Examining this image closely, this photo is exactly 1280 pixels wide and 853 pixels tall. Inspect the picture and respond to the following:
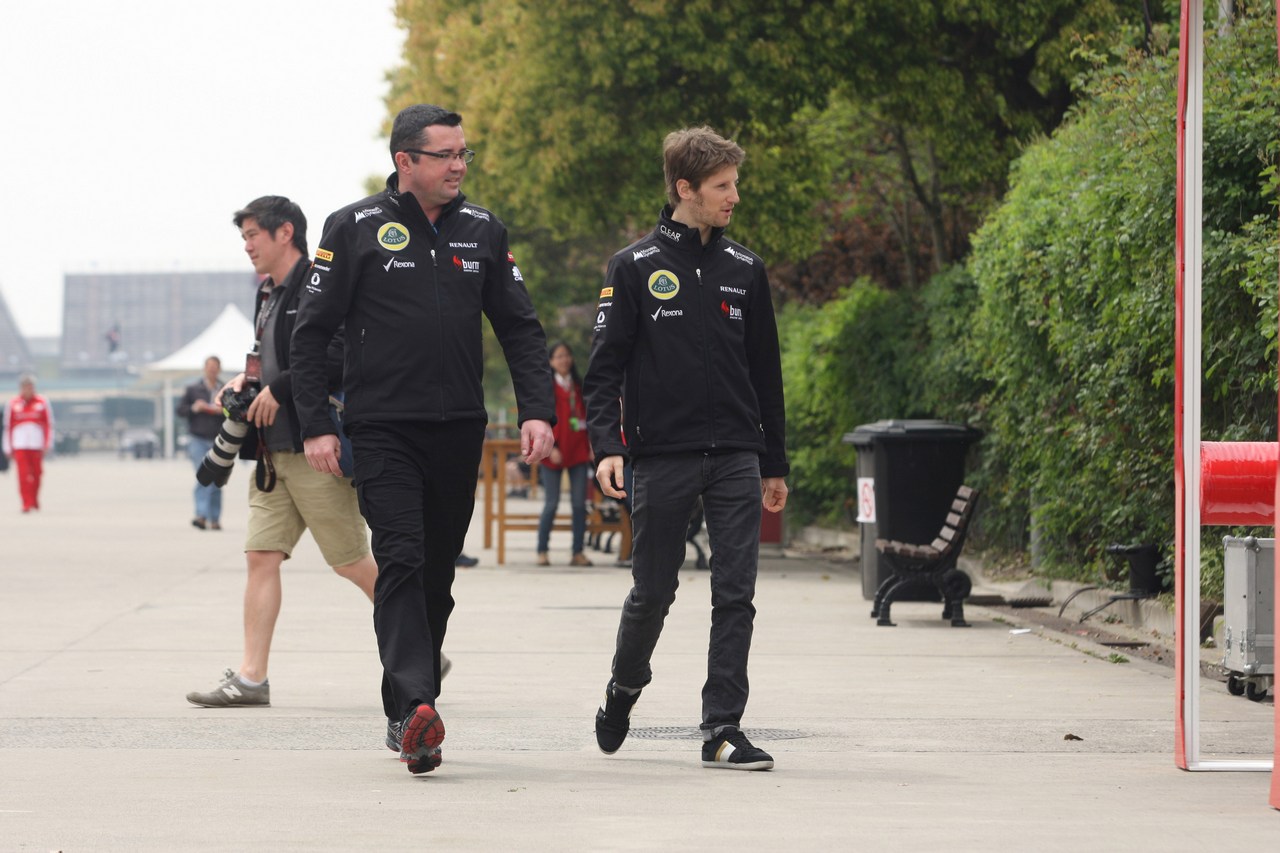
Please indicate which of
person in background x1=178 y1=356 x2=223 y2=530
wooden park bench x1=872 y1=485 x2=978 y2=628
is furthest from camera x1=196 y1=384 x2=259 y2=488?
person in background x1=178 y1=356 x2=223 y2=530

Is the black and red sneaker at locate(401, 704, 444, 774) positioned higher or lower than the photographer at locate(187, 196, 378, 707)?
lower

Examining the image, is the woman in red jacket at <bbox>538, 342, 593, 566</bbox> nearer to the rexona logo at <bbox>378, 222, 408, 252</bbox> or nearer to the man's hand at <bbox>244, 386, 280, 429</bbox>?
the man's hand at <bbox>244, 386, 280, 429</bbox>

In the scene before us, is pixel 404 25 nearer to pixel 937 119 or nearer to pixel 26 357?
pixel 937 119

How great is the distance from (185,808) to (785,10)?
14.0 metres

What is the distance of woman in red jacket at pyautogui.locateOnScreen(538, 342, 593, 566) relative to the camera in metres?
16.7

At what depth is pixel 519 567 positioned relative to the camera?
55.4ft

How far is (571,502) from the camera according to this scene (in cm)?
1681

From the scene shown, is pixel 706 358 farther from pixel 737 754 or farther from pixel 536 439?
pixel 737 754

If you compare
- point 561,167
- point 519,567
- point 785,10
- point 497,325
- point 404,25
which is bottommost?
point 519,567

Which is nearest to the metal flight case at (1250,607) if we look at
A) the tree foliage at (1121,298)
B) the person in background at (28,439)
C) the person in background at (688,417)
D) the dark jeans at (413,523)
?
the tree foliage at (1121,298)

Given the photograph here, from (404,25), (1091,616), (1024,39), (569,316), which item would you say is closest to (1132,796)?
(1091,616)

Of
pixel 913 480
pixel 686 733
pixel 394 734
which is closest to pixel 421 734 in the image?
pixel 394 734

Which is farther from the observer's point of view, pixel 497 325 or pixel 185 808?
pixel 497 325

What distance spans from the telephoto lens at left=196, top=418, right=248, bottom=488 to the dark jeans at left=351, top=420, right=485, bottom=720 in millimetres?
1561
